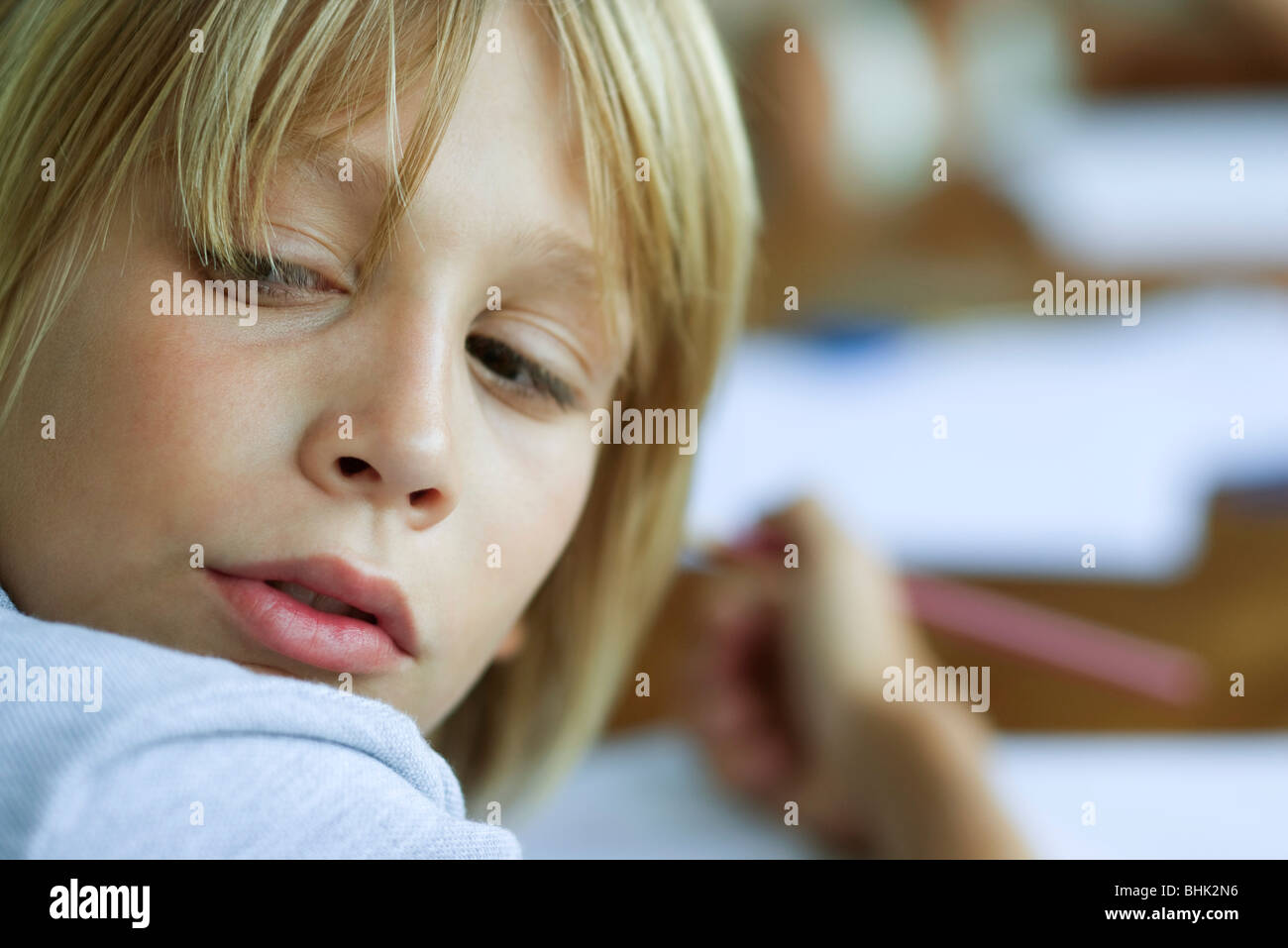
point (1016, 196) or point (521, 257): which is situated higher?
point (1016, 196)

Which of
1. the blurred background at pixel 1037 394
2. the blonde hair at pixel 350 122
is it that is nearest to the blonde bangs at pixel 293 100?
the blonde hair at pixel 350 122

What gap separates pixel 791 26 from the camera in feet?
4.21

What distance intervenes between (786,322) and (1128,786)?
22.3 inches

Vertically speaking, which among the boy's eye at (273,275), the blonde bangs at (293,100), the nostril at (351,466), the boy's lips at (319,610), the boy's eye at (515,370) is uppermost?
the blonde bangs at (293,100)

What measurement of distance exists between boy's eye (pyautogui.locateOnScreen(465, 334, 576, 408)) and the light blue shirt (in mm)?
137

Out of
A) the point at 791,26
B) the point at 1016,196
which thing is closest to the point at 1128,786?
the point at 1016,196

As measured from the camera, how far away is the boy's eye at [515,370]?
40 cm

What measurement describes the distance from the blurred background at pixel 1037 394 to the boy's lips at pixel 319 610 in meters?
0.23

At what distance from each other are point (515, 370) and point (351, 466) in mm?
89

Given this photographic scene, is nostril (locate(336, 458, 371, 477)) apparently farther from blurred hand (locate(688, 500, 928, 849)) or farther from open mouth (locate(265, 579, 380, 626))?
blurred hand (locate(688, 500, 928, 849))

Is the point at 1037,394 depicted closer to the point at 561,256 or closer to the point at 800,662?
the point at 800,662

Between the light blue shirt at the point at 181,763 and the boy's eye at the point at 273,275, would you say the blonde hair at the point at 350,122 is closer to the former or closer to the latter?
the boy's eye at the point at 273,275

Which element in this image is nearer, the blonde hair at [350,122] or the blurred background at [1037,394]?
the blonde hair at [350,122]
